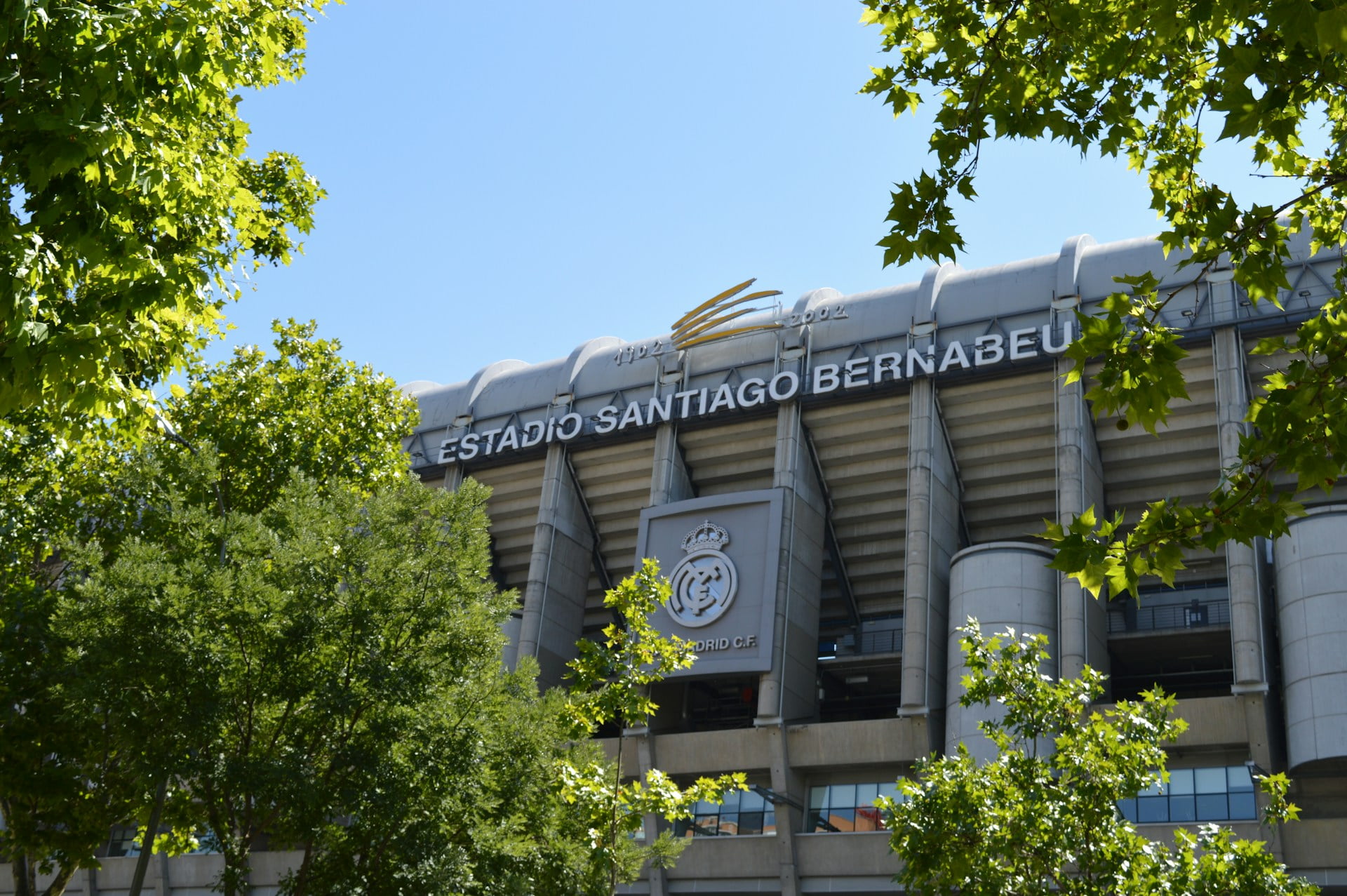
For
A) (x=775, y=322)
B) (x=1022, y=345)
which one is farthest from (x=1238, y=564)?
(x=775, y=322)

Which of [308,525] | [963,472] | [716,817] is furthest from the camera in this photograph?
[963,472]

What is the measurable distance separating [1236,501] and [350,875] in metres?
14.6

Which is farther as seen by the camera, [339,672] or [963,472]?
[963,472]

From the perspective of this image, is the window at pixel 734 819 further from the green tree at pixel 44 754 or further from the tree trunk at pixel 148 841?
the tree trunk at pixel 148 841

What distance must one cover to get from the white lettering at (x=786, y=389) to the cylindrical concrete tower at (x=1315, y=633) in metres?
18.5

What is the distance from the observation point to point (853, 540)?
51.5 metres

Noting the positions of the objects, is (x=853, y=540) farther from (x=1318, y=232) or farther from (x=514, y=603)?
(x=1318, y=232)

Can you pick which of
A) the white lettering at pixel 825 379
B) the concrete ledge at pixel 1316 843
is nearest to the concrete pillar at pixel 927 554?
the white lettering at pixel 825 379

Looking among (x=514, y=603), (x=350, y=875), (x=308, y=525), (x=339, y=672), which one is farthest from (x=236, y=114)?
(x=350, y=875)

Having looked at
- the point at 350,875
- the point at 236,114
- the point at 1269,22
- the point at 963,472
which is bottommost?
the point at 350,875

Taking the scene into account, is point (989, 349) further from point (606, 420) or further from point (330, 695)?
point (330, 695)

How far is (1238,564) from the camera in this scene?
3962cm

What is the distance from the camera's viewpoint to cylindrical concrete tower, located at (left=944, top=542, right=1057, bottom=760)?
136 ft

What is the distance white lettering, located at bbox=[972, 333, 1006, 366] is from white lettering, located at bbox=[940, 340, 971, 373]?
431 millimetres
